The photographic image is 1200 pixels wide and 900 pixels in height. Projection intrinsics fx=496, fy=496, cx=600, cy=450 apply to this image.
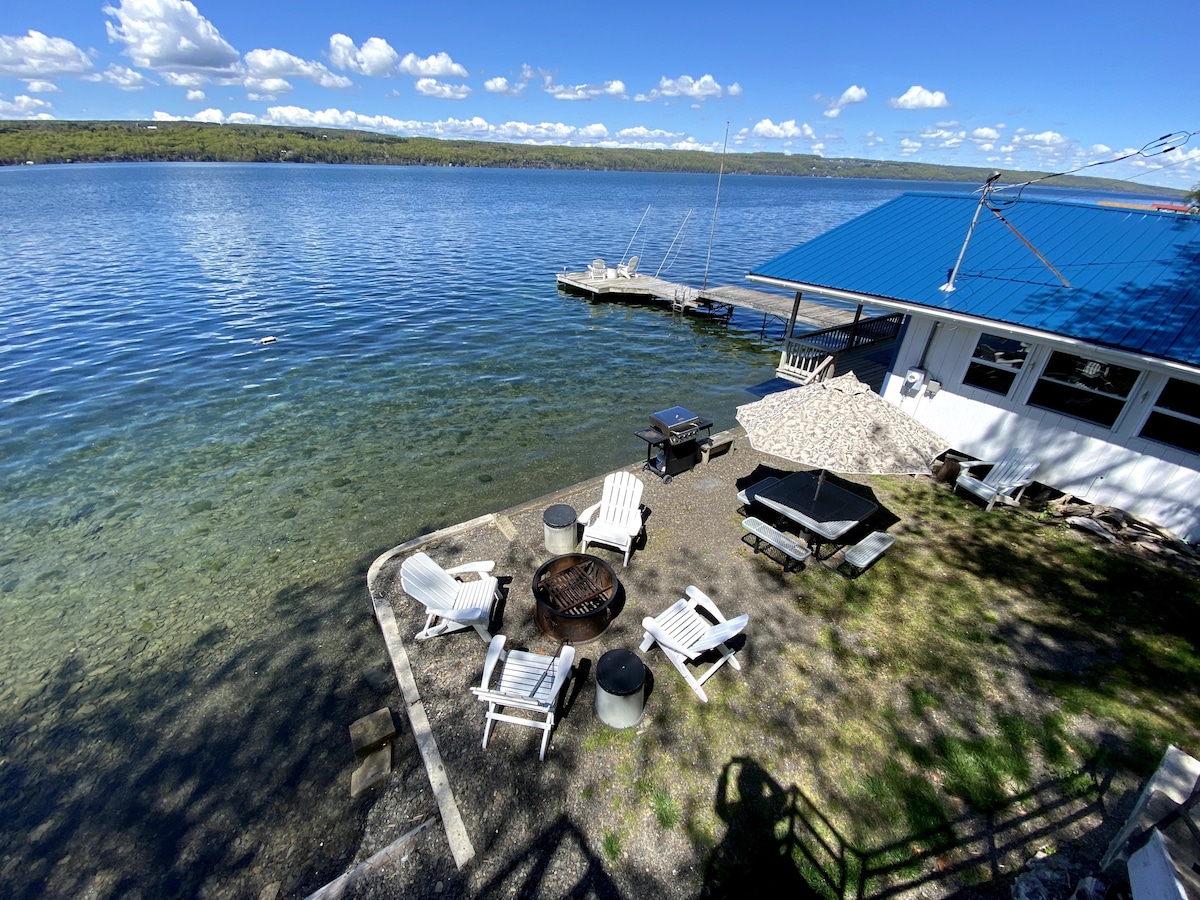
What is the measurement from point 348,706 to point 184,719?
2432 millimetres

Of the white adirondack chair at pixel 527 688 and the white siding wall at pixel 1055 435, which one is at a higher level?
the white siding wall at pixel 1055 435

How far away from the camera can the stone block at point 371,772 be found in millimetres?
5668

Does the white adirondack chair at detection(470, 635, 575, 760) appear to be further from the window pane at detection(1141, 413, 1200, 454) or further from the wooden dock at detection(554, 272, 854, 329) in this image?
the wooden dock at detection(554, 272, 854, 329)

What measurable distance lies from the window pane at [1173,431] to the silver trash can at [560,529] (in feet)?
33.8

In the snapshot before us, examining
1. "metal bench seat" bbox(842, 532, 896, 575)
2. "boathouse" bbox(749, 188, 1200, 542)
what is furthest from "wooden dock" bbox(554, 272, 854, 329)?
"metal bench seat" bbox(842, 532, 896, 575)

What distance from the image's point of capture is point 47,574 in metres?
9.65

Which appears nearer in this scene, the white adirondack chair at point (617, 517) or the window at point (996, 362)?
the white adirondack chair at point (617, 517)

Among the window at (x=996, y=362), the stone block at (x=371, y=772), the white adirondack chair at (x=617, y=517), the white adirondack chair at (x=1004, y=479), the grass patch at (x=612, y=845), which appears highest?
the window at (x=996, y=362)

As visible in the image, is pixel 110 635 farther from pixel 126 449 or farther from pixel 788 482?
pixel 788 482

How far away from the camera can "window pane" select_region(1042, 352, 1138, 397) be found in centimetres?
906

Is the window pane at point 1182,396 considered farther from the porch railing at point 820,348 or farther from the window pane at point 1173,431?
the porch railing at point 820,348

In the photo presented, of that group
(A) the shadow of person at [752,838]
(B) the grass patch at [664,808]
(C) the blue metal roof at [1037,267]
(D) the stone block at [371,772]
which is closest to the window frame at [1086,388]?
(C) the blue metal roof at [1037,267]

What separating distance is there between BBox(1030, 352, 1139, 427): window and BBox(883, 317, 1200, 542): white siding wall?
0.54ft

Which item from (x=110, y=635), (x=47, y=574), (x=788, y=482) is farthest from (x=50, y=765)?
(x=788, y=482)
